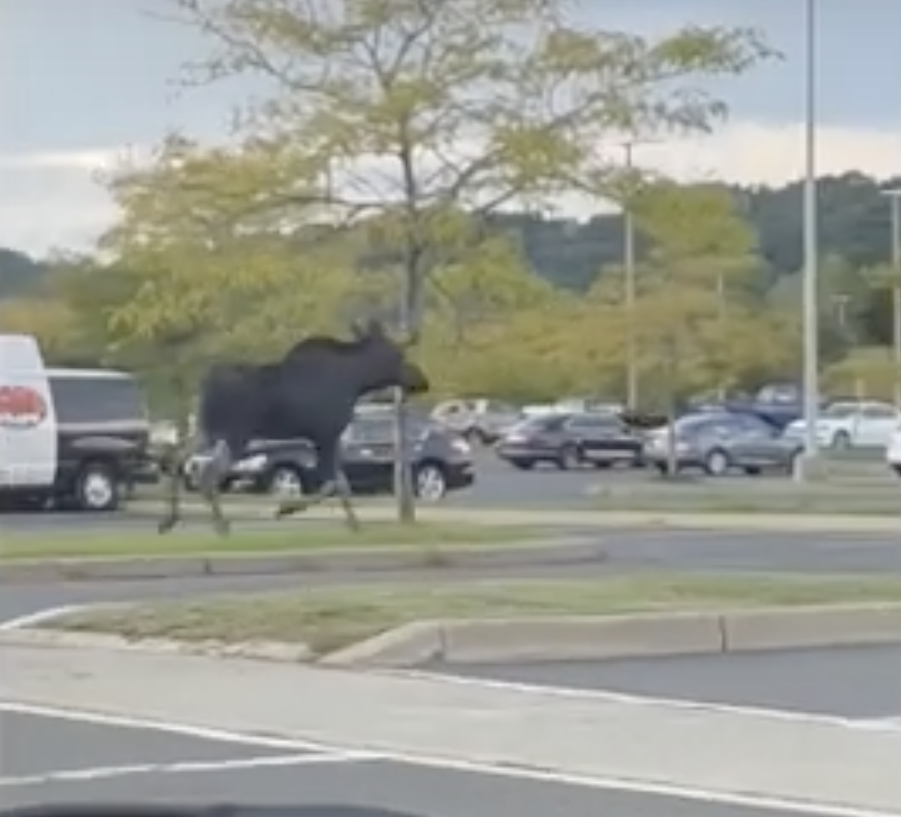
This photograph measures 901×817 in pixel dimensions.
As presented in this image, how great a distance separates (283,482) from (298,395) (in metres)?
12.2

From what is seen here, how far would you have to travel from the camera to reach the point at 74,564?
24.2 metres

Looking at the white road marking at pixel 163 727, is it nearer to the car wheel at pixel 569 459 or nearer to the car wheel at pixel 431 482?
the car wheel at pixel 431 482

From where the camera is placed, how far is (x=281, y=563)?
24.8m

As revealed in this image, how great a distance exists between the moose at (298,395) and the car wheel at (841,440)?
36573 mm

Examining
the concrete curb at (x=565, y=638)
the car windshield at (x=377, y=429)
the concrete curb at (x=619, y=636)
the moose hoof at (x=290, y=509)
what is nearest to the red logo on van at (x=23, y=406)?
the moose hoof at (x=290, y=509)

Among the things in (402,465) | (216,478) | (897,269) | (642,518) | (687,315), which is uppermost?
(897,269)

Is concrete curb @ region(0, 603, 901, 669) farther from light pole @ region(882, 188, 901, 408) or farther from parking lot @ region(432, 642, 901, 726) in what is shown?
light pole @ region(882, 188, 901, 408)

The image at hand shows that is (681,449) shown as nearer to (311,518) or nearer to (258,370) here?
(311,518)

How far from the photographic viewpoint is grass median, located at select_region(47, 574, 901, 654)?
16.8 meters

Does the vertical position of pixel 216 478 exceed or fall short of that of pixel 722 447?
it exceeds it

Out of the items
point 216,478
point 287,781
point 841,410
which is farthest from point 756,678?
point 841,410

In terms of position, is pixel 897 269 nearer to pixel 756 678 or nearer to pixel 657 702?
pixel 756 678

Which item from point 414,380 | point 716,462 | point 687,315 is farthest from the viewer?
point 716,462

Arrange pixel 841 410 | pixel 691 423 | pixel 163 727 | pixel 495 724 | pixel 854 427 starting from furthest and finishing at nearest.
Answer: pixel 841 410 → pixel 854 427 → pixel 691 423 → pixel 163 727 → pixel 495 724
